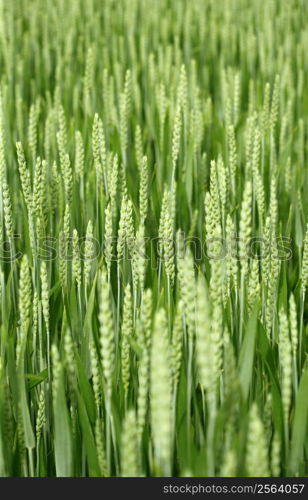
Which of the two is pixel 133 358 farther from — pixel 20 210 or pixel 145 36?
pixel 145 36

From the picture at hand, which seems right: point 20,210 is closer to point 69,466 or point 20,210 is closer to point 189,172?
point 189,172

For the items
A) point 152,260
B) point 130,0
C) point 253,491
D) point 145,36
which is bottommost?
point 253,491

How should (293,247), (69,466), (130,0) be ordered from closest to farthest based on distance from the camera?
(69,466)
(293,247)
(130,0)

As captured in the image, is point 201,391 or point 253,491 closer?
point 253,491

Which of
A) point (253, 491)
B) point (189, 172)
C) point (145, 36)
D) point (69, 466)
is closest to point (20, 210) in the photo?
point (189, 172)

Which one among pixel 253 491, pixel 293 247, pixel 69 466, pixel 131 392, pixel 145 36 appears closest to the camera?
pixel 253 491

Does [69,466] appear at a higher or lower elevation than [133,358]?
lower

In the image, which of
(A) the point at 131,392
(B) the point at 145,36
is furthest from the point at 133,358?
(B) the point at 145,36
